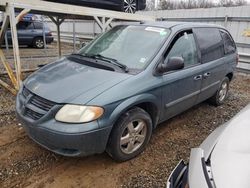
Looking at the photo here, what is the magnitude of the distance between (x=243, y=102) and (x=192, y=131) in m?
2.24

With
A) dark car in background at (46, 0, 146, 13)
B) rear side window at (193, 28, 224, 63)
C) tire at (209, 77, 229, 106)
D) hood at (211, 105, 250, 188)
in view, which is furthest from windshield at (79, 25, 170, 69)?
dark car in background at (46, 0, 146, 13)

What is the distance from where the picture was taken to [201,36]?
13.5 ft

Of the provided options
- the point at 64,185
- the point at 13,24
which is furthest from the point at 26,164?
the point at 13,24

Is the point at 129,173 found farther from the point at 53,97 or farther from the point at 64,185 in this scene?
the point at 53,97

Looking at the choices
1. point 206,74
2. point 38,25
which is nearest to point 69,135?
point 206,74

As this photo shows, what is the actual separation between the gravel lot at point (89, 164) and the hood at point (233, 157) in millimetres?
1174

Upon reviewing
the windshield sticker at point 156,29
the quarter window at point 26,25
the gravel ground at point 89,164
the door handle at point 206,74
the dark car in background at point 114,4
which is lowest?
the gravel ground at point 89,164

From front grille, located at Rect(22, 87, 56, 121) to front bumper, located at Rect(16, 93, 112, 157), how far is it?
0.06 meters

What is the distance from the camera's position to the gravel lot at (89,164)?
105 inches

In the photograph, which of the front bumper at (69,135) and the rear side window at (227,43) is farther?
the rear side window at (227,43)

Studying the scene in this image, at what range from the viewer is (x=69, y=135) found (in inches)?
95.4

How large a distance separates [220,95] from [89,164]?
3367mm

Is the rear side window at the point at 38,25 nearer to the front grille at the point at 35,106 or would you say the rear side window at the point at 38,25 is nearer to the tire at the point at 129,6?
the tire at the point at 129,6

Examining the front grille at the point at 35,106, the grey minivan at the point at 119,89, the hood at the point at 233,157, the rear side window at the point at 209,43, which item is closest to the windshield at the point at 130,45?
the grey minivan at the point at 119,89
